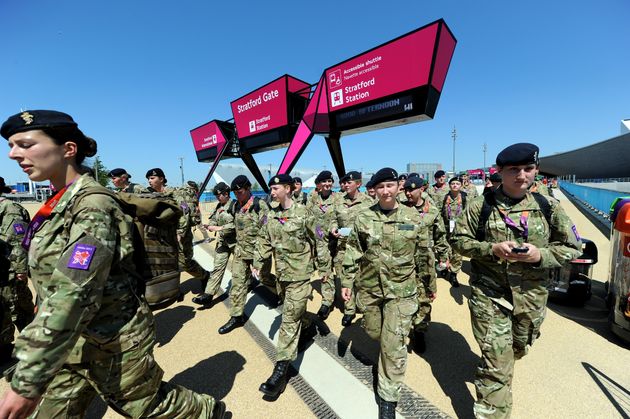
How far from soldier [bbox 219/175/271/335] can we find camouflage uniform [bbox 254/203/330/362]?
0.47m

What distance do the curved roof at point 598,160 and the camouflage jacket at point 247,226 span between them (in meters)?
48.4

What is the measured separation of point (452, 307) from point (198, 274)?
4.51m

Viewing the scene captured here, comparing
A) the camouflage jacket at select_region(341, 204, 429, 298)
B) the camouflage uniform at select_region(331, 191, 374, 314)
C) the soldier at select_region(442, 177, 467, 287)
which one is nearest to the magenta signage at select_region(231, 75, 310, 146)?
the camouflage uniform at select_region(331, 191, 374, 314)

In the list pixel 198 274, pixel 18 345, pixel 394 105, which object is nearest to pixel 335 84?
pixel 394 105

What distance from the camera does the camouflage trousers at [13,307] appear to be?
3.13m

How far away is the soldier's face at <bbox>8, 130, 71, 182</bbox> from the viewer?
1.38 metres

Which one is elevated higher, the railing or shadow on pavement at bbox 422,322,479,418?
the railing

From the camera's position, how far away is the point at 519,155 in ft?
6.64

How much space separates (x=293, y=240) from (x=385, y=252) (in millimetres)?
1194

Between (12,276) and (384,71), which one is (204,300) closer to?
(12,276)

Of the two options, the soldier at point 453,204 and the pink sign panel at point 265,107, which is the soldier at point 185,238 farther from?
the pink sign panel at point 265,107

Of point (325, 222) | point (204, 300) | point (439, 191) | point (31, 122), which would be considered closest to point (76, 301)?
point (31, 122)

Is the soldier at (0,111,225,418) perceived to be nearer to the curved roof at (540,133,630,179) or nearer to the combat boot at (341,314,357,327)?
the combat boot at (341,314,357,327)

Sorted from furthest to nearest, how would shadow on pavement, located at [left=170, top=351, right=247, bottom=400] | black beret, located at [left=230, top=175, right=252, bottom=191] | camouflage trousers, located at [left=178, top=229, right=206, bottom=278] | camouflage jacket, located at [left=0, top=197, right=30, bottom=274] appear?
camouflage trousers, located at [left=178, top=229, right=206, bottom=278], black beret, located at [left=230, top=175, right=252, bottom=191], camouflage jacket, located at [left=0, top=197, right=30, bottom=274], shadow on pavement, located at [left=170, top=351, right=247, bottom=400]
